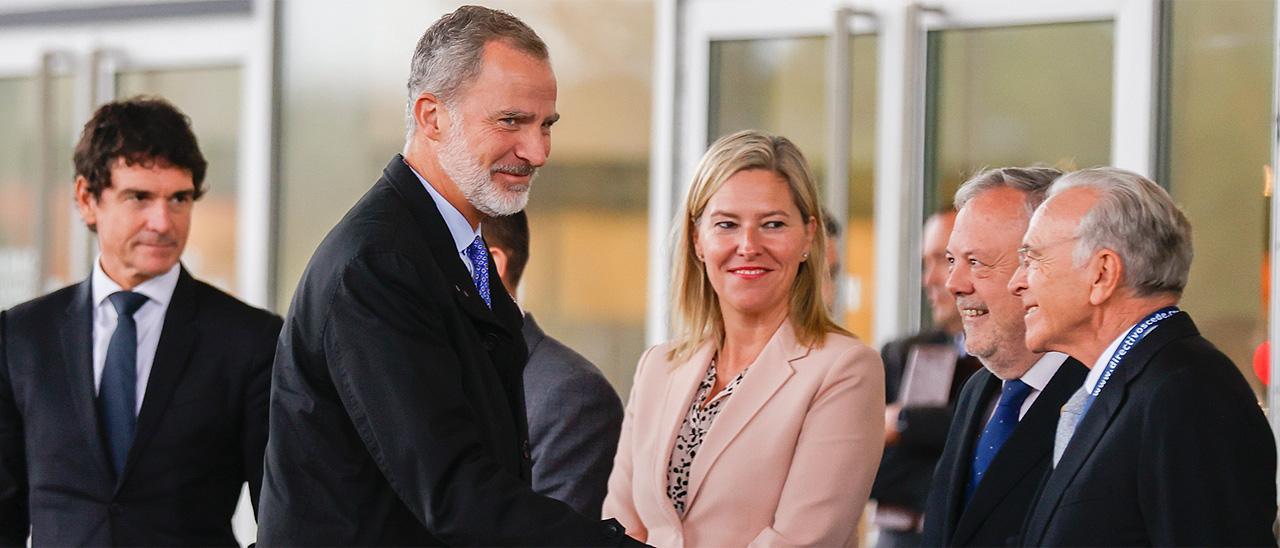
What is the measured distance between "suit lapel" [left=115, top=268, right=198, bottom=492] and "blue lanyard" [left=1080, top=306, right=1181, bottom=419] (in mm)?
1836

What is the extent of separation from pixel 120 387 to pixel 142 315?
0.18 metres

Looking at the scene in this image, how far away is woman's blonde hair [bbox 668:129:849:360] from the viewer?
324 centimetres

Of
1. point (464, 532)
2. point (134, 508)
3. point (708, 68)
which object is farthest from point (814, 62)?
point (464, 532)

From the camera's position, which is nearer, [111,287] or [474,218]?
[474,218]

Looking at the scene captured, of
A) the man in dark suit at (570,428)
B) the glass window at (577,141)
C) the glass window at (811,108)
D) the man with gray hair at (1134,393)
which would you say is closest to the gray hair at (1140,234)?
the man with gray hair at (1134,393)

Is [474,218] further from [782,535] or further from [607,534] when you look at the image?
[782,535]

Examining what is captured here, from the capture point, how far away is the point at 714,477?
10.0 feet

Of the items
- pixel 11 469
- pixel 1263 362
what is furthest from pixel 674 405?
pixel 1263 362

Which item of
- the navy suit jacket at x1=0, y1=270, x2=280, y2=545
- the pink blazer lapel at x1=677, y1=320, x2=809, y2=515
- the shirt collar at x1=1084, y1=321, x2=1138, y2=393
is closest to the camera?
the shirt collar at x1=1084, y1=321, x2=1138, y2=393

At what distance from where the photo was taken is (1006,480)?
282 cm

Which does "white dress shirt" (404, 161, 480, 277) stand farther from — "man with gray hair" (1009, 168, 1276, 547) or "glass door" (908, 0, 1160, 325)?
"glass door" (908, 0, 1160, 325)

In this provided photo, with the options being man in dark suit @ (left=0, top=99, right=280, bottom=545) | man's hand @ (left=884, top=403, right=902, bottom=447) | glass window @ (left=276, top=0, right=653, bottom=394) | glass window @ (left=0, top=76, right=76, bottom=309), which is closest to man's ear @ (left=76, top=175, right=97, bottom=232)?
man in dark suit @ (left=0, top=99, right=280, bottom=545)

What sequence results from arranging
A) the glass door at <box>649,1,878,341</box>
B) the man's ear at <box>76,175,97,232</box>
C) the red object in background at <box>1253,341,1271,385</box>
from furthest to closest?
the glass door at <box>649,1,878,341</box> < the red object in background at <box>1253,341,1271,385</box> < the man's ear at <box>76,175,97,232</box>

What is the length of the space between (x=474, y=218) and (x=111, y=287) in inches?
46.4
